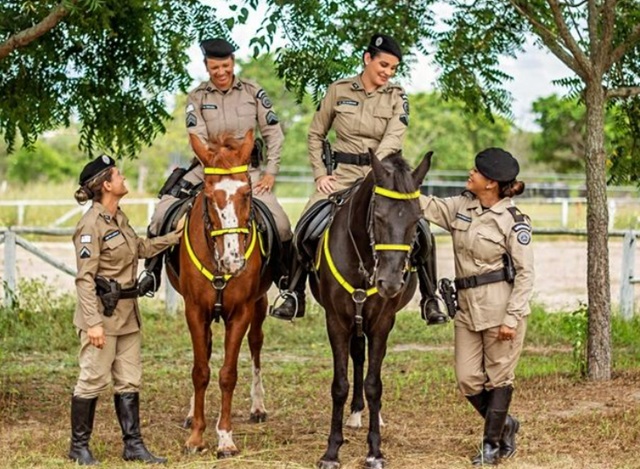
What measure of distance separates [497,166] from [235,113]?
2.17 meters

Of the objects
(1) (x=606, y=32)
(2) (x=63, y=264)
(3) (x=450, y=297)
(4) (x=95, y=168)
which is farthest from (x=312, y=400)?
(2) (x=63, y=264)

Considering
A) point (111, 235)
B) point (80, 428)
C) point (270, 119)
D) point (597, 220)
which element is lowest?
point (80, 428)

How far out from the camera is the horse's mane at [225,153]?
23.5 feet

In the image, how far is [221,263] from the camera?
7.01m

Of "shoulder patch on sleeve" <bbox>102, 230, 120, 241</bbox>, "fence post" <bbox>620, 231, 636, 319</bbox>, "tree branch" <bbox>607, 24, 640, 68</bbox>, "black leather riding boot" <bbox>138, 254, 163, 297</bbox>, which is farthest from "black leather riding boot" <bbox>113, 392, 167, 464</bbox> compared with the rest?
"fence post" <bbox>620, 231, 636, 319</bbox>

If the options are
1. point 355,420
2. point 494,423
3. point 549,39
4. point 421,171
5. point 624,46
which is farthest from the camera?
point 549,39

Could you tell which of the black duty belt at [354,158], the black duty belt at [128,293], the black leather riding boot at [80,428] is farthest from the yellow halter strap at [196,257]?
the black leather riding boot at [80,428]

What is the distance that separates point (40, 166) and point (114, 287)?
42.2m

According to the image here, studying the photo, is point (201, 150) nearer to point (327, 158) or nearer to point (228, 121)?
point (228, 121)

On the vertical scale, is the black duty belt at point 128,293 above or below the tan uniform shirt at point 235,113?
below

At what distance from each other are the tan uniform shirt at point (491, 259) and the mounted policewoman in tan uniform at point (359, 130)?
640mm

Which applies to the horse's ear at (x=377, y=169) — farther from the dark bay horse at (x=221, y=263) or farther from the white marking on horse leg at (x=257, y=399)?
the white marking on horse leg at (x=257, y=399)

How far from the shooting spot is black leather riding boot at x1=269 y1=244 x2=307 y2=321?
26.0 feet

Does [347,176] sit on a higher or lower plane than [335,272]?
higher
